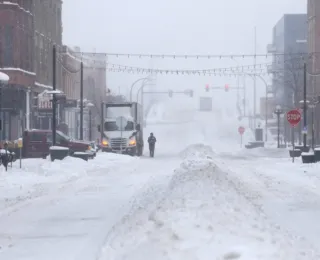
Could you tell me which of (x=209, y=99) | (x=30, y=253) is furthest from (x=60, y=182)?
(x=209, y=99)

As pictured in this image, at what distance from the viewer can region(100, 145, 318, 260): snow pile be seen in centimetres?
933

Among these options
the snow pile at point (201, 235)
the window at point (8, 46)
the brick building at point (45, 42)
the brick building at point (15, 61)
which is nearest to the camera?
the snow pile at point (201, 235)

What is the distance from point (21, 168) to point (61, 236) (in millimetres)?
20410

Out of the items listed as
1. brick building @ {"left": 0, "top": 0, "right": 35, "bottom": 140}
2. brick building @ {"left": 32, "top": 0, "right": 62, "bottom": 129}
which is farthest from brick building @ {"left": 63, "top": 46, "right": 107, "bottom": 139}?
brick building @ {"left": 0, "top": 0, "right": 35, "bottom": 140}

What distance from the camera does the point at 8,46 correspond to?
54.8 metres

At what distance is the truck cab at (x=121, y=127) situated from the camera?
182 ft

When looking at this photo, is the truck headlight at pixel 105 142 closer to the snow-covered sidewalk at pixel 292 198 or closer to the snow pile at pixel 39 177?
the snow pile at pixel 39 177

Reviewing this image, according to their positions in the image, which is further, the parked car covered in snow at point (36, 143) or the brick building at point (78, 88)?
the brick building at point (78, 88)

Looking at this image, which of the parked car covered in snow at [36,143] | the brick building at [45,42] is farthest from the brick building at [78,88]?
the parked car covered in snow at [36,143]

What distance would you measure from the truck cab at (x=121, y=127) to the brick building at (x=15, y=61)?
6.05m

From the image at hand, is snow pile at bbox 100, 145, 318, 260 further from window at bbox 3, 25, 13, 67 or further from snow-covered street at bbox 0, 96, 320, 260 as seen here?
window at bbox 3, 25, 13, 67

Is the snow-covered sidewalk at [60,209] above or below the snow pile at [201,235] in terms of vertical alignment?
below

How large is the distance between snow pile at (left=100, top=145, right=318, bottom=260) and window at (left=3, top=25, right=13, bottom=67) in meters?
43.1

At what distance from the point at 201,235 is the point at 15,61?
46130mm
